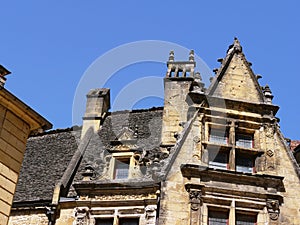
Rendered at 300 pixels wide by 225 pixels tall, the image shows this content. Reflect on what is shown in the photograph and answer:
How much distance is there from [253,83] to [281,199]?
140 inches

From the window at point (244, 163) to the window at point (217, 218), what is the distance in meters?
1.38

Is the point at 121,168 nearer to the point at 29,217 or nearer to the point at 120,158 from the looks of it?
the point at 120,158

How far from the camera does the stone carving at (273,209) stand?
46.1 feet

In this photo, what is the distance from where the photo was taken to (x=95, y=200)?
1530cm

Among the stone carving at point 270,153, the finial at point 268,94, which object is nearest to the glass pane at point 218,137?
the stone carving at point 270,153

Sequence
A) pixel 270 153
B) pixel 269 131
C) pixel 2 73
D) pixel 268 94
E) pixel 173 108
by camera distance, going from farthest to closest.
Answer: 1. pixel 173 108
2. pixel 268 94
3. pixel 269 131
4. pixel 270 153
5. pixel 2 73

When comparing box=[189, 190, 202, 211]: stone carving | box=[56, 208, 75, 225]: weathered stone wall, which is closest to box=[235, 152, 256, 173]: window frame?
box=[189, 190, 202, 211]: stone carving

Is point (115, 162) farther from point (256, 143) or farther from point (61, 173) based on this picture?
point (256, 143)

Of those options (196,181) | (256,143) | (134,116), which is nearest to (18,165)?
(196,181)

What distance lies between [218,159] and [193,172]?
3.39ft

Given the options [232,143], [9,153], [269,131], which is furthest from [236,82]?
[9,153]

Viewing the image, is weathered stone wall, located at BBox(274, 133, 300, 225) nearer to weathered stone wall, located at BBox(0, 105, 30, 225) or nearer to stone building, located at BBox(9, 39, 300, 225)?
stone building, located at BBox(9, 39, 300, 225)

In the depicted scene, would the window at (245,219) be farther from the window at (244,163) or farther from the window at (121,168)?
the window at (121,168)

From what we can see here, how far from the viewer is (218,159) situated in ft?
49.2
